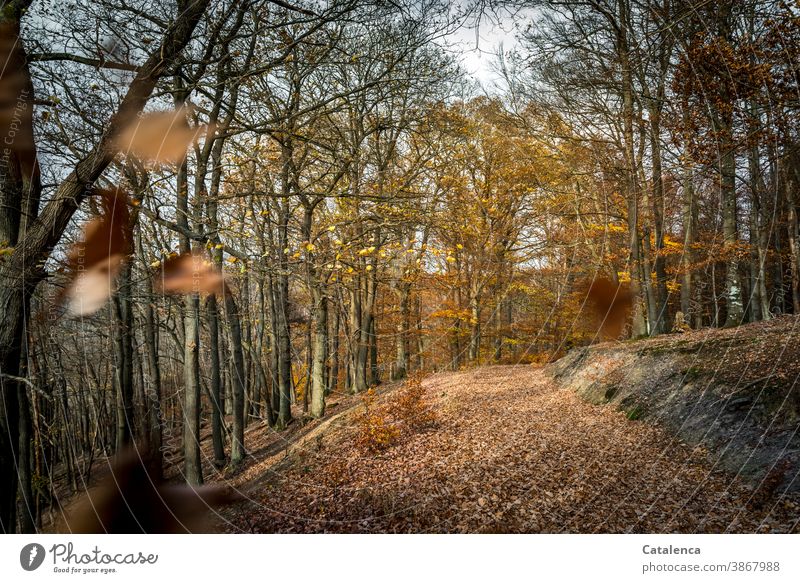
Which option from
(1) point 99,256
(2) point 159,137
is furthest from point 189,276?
(2) point 159,137

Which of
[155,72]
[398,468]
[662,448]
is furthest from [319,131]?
[662,448]

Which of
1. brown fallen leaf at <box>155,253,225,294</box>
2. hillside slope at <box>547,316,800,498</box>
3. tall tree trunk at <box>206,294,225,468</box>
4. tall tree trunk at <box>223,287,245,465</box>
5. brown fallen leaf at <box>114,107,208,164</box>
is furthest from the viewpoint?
tall tree trunk at <box>206,294,225,468</box>

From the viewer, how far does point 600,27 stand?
8.81ft

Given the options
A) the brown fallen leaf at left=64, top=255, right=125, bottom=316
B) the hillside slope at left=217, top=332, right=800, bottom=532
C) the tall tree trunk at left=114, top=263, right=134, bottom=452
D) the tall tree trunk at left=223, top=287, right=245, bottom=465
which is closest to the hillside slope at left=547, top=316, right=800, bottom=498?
the hillside slope at left=217, top=332, right=800, bottom=532

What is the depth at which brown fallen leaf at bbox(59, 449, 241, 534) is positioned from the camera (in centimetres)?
200

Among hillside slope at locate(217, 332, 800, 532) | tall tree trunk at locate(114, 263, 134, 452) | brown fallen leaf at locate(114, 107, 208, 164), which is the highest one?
brown fallen leaf at locate(114, 107, 208, 164)

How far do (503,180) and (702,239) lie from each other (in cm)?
162

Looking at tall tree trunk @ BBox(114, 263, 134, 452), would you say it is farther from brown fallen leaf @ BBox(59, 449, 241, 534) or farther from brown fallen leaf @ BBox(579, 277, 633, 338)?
brown fallen leaf @ BBox(579, 277, 633, 338)

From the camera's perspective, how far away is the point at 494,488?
2070 millimetres

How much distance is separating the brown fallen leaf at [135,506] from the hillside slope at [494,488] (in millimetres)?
180

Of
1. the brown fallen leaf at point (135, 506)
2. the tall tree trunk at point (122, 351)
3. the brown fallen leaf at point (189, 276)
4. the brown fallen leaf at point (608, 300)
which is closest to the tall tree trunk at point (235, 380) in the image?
the brown fallen leaf at point (189, 276)

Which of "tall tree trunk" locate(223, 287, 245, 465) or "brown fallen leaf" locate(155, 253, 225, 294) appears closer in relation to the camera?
"brown fallen leaf" locate(155, 253, 225, 294)

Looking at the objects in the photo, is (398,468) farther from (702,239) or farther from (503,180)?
(702,239)

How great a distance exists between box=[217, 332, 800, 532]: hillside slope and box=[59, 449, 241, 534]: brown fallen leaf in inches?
7.1
